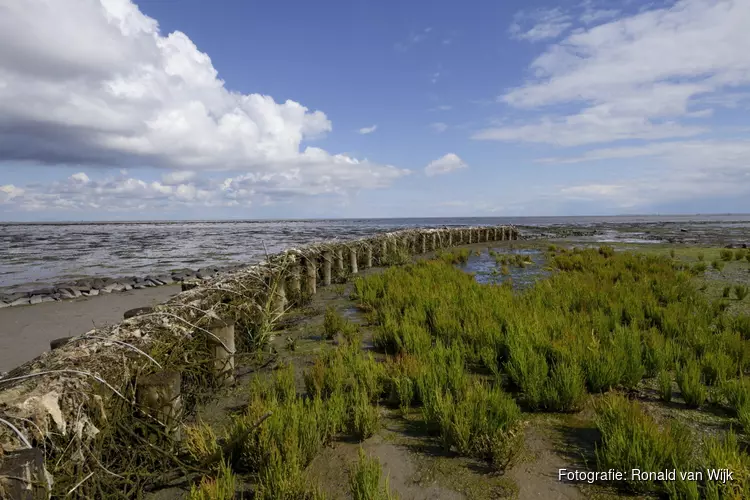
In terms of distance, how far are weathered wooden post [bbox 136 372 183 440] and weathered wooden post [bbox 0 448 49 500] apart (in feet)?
3.78

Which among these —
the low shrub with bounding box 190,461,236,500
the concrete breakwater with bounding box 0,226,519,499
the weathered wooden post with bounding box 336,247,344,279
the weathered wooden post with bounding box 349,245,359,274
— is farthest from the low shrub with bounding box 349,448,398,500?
the weathered wooden post with bounding box 349,245,359,274

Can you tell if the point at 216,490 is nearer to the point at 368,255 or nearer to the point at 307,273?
the point at 307,273

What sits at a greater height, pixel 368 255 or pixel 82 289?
pixel 368 255

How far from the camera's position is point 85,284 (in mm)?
13930

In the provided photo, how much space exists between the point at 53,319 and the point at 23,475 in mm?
10102

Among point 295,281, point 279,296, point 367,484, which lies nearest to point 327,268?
point 295,281

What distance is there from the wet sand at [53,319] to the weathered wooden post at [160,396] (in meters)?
5.31

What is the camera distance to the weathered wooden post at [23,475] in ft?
7.43

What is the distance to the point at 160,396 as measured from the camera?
11.9 feet

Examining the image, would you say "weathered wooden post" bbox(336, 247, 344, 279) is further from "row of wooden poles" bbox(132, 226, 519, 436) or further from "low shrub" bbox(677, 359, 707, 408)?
"low shrub" bbox(677, 359, 707, 408)

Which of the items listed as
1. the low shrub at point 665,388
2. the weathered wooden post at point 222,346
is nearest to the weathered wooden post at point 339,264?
the weathered wooden post at point 222,346

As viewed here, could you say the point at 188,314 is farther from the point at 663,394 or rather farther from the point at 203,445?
the point at 663,394

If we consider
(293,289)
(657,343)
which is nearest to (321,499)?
(657,343)

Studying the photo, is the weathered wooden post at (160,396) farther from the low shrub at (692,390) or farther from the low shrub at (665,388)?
the low shrub at (692,390)
